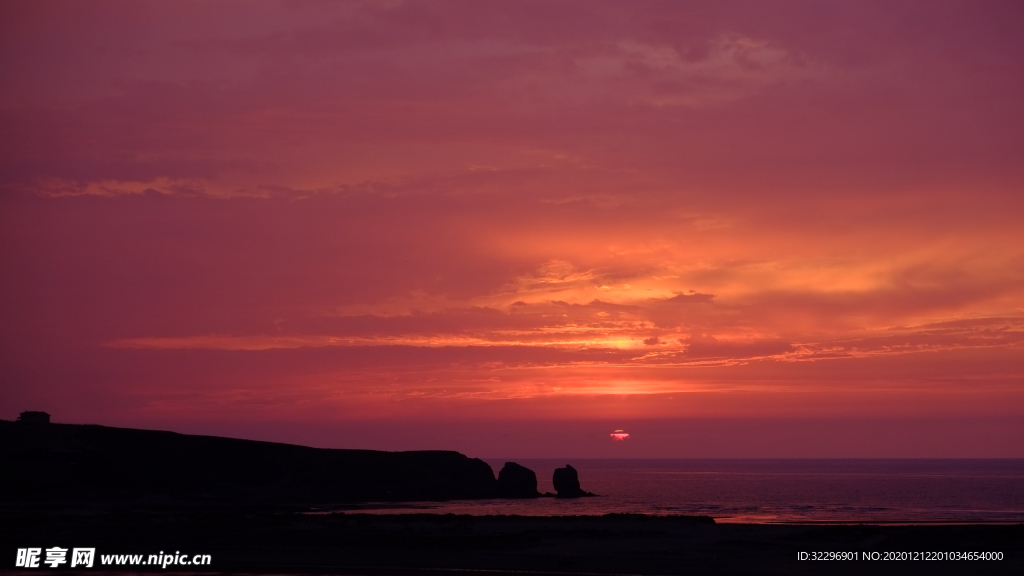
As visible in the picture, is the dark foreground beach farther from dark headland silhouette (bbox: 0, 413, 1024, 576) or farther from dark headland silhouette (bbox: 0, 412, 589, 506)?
dark headland silhouette (bbox: 0, 412, 589, 506)

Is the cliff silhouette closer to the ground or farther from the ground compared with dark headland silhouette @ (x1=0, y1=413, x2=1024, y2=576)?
farther from the ground

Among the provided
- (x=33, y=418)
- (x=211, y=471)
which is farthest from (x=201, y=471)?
(x=33, y=418)

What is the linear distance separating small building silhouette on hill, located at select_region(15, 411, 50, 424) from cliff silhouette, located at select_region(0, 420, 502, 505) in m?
2.07

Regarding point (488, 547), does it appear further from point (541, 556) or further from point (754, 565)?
point (754, 565)

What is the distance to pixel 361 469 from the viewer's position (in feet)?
340

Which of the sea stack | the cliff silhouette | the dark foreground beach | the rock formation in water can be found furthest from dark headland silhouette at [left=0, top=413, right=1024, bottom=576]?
the sea stack

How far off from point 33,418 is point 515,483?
201 feet

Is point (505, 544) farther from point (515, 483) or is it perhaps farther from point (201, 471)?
point (515, 483)

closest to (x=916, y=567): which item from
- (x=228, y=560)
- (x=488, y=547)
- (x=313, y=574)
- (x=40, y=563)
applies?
(x=488, y=547)

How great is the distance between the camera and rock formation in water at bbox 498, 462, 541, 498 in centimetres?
11319

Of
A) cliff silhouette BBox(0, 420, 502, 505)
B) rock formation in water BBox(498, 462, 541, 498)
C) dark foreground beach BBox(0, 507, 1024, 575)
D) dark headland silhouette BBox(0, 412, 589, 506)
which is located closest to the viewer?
dark foreground beach BBox(0, 507, 1024, 575)

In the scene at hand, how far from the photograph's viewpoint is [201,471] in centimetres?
9244

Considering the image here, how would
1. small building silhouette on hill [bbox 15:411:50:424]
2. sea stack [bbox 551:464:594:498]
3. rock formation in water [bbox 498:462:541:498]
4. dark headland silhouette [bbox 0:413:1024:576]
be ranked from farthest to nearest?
rock formation in water [bbox 498:462:541:498]
sea stack [bbox 551:464:594:498]
small building silhouette on hill [bbox 15:411:50:424]
dark headland silhouette [bbox 0:413:1024:576]

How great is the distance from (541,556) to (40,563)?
22926 mm
